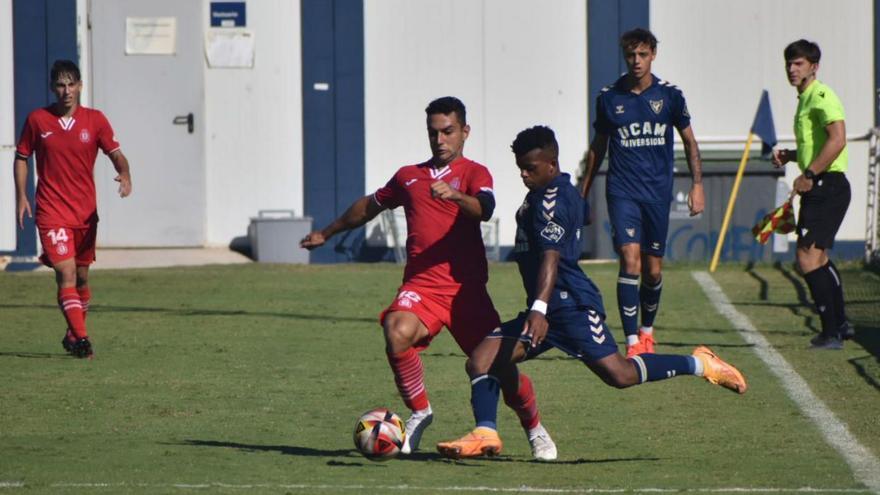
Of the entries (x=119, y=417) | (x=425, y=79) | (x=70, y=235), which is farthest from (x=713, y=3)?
(x=119, y=417)

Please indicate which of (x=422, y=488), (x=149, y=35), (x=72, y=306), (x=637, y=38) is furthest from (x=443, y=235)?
(x=149, y=35)

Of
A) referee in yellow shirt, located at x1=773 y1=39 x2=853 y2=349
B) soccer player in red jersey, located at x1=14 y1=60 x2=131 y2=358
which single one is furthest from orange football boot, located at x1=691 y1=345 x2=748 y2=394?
soccer player in red jersey, located at x1=14 y1=60 x2=131 y2=358

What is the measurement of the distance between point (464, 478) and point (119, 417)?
2567 millimetres

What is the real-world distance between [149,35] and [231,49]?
1.05m

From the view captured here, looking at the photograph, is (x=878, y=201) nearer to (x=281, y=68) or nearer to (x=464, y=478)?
(x=281, y=68)

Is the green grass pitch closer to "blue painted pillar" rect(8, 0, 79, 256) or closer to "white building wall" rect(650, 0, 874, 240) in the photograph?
"blue painted pillar" rect(8, 0, 79, 256)

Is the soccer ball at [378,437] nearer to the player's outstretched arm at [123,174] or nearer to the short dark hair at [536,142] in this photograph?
the short dark hair at [536,142]

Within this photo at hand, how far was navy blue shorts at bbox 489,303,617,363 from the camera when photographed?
763 cm

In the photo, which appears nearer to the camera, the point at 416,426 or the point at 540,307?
the point at 540,307

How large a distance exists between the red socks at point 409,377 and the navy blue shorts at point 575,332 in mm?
453

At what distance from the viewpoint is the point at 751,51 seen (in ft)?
69.1

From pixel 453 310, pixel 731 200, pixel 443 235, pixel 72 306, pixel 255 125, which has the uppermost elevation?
pixel 255 125

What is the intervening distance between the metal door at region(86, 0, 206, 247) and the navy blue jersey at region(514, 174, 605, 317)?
44.3ft

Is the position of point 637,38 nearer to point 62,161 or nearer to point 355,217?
point 355,217
